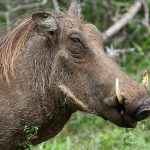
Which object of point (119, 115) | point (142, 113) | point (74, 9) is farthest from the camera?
point (74, 9)

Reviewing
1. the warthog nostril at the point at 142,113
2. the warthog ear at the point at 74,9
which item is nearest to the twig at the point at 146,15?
the warthog ear at the point at 74,9

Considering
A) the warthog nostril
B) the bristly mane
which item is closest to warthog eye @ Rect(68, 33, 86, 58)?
the bristly mane

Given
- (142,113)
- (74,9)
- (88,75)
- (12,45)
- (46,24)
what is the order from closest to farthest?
(142,113)
(88,75)
(46,24)
(12,45)
(74,9)

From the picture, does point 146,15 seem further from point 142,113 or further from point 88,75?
point 142,113

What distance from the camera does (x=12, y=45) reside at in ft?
15.0

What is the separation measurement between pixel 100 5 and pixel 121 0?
292 mm

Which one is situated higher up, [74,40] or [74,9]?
[74,9]

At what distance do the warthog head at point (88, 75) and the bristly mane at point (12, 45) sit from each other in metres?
0.18

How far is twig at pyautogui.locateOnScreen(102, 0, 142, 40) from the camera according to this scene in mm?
8214

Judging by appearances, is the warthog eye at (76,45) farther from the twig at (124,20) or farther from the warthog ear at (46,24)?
the twig at (124,20)

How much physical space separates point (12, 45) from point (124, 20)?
3.93 meters

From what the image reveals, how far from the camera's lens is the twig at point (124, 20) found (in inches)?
323

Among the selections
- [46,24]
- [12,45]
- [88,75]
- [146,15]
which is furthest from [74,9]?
[146,15]

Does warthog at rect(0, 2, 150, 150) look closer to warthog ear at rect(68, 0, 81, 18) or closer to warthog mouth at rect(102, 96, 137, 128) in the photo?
warthog mouth at rect(102, 96, 137, 128)
